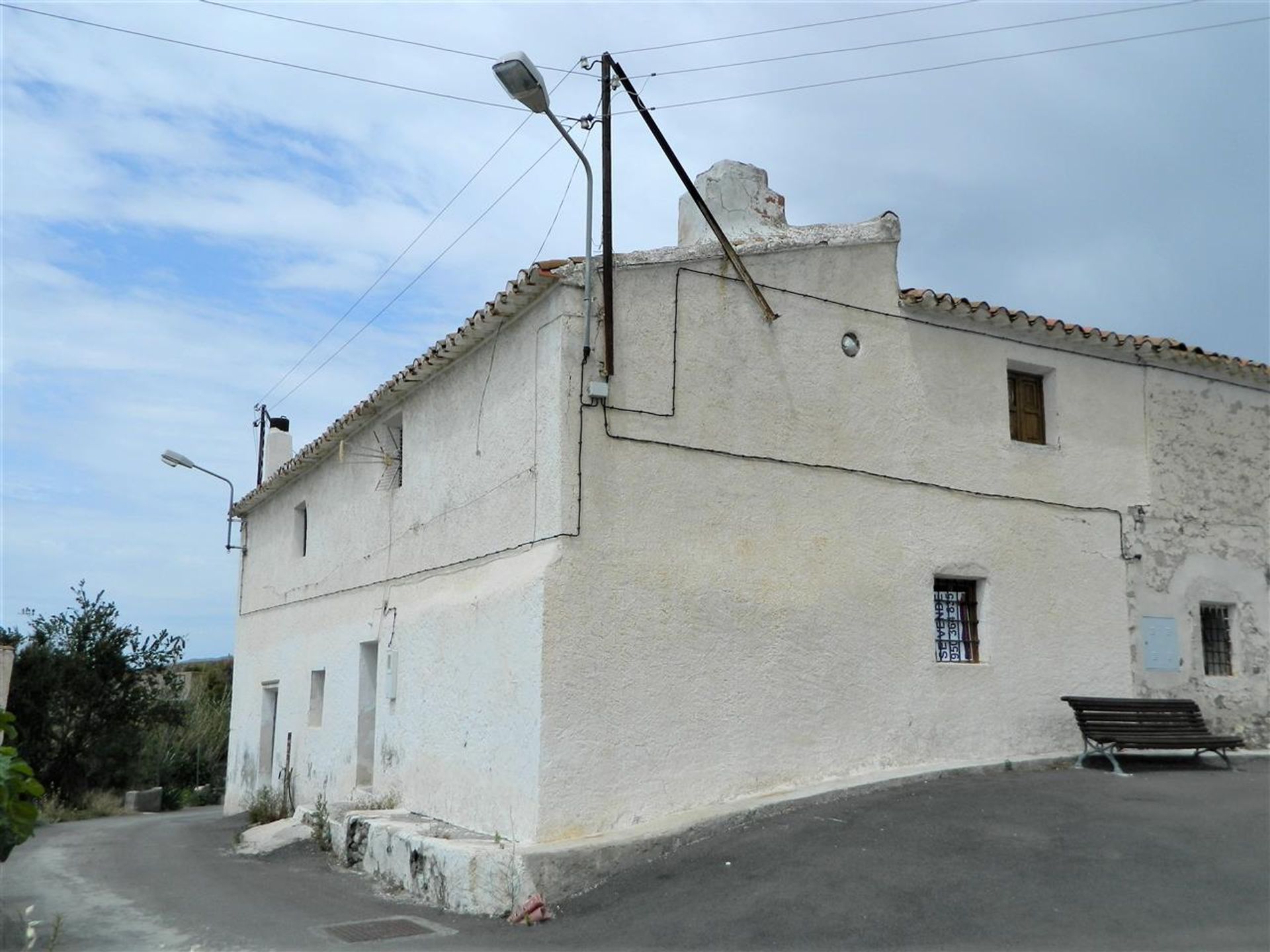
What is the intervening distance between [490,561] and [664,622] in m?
1.87

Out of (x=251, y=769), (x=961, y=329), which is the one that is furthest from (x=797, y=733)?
(x=251, y=769)

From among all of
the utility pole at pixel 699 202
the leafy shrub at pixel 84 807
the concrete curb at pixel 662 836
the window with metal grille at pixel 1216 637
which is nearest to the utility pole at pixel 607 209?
the utility pole at pixel 699 202

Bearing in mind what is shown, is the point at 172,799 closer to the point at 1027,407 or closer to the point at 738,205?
the point at 738,205

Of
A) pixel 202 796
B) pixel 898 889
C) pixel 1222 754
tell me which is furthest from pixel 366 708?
pixel 202 796

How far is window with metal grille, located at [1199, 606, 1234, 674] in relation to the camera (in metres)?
12.1

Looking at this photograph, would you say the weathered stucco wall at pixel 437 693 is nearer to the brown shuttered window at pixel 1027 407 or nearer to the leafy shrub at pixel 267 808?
the leafy shrub at pixel 267 808

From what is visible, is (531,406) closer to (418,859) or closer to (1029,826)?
(418,859)

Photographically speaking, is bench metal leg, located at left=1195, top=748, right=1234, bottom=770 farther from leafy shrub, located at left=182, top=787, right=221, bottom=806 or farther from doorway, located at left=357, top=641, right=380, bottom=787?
leafy shrub, located at left=182, top=787, right=221, bottom=806

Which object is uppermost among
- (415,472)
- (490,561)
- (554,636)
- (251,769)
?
(415,472)

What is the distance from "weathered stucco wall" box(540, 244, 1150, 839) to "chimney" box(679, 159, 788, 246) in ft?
2.55

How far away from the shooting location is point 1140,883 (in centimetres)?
707

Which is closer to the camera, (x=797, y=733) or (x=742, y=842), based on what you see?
(x=742, y=842)

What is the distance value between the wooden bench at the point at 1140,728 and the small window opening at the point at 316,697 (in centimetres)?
917

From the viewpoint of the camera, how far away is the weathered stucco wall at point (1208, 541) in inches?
464
